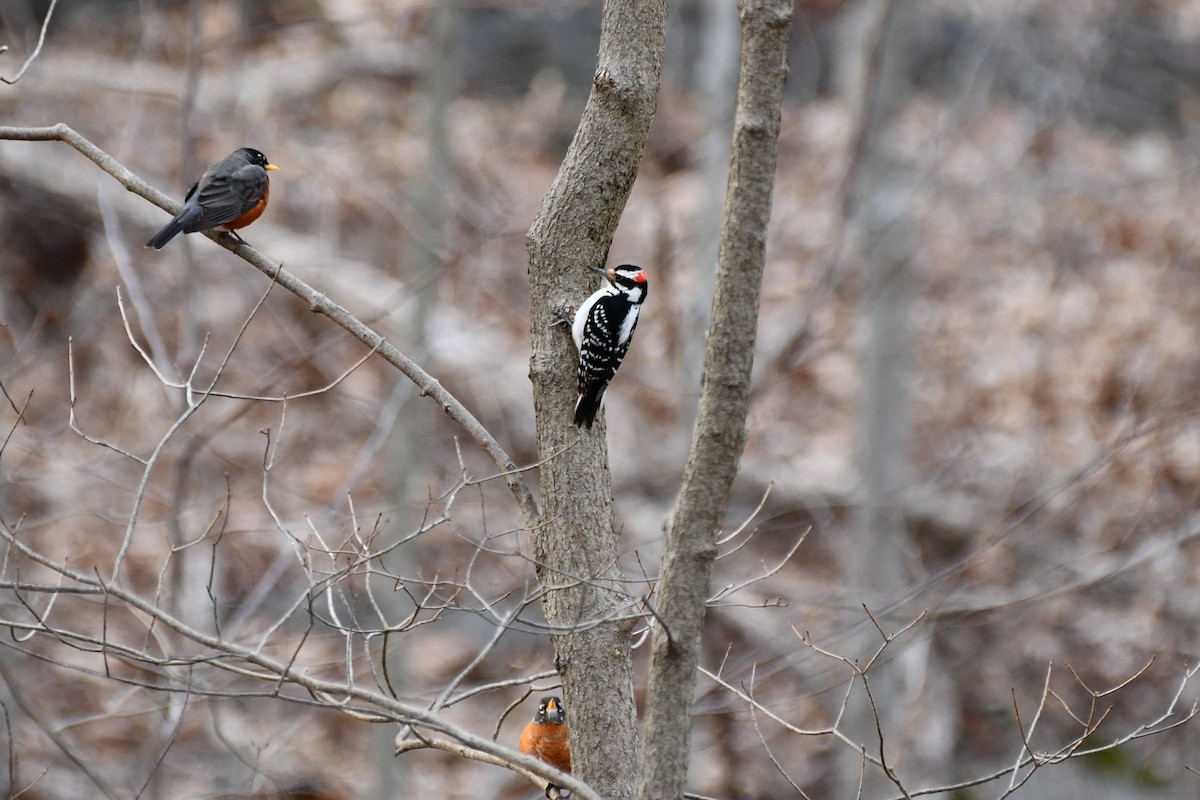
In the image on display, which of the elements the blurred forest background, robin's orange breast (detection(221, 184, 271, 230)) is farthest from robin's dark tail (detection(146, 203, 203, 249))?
the blurred forest background

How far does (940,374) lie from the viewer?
10.6 m

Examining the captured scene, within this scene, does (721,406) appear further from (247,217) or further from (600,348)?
(247,217)

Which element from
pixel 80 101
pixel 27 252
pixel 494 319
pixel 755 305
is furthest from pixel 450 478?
pixel 755 305

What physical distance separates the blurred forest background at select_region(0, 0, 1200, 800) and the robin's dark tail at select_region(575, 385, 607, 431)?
7.63 feet

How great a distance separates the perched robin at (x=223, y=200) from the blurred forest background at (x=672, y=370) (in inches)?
34.6

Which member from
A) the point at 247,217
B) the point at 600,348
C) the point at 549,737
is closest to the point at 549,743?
the point at 549,737

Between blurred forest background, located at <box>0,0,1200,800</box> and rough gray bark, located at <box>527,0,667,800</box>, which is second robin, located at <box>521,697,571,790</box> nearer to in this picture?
blurred forest background, located at <box>0,0,1200,800</box>

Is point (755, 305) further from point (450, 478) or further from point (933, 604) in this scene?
point (450, 478)

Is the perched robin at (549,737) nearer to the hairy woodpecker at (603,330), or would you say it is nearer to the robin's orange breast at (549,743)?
the robin's orange breast at (549,743)

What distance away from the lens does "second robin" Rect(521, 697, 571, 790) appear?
4914 millimetres

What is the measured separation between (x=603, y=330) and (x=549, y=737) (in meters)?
2.02

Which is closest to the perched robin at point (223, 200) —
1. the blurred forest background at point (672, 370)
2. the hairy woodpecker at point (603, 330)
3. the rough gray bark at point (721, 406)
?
the blurred forest background at point (672, 370)

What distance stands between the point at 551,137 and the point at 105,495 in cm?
640

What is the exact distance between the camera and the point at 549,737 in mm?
4926
